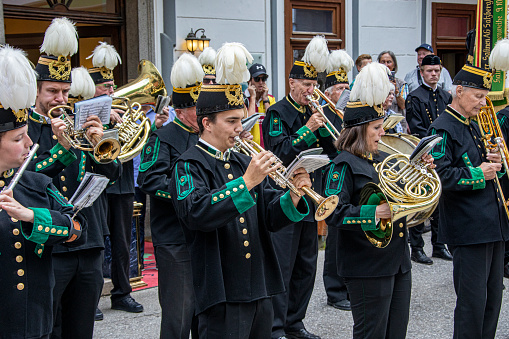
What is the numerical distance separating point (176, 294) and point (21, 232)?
5.24 feet

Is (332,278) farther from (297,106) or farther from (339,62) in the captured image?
(339,62)

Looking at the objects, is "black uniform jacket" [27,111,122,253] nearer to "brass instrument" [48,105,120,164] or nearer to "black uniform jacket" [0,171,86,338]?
"brass instrument" [48,105,120,164]

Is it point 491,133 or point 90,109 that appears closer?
point 90,109

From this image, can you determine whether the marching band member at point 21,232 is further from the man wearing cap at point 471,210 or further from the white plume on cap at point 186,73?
the man wearing cap at point 471,210

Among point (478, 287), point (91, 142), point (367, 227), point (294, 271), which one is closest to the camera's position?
point (367, 227)

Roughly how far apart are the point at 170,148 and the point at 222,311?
5.67 feet

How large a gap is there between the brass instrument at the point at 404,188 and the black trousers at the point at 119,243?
2.85 metres

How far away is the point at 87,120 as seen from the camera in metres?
4.27

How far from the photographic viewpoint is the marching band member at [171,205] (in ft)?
15.5

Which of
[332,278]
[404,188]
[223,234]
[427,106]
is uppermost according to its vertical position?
[427,106]

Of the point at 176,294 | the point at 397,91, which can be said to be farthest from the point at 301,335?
the point at 397,91

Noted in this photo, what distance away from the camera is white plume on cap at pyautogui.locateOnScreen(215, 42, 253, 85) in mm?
3539

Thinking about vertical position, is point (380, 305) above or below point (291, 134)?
below

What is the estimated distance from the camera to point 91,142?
4340 millimetres
